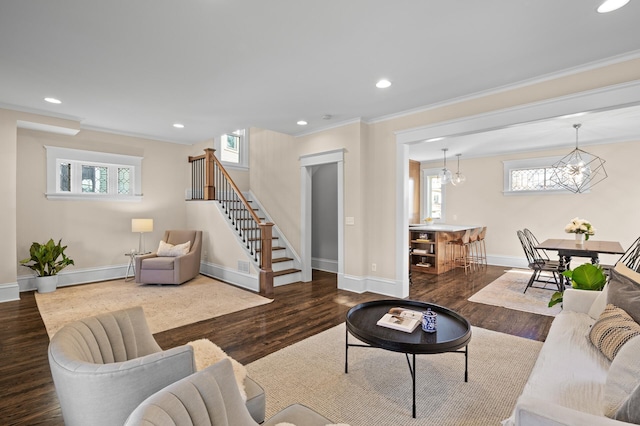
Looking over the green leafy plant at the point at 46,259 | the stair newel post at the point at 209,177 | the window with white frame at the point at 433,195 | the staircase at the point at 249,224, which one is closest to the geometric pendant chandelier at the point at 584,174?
the window with white frame at the point at 433,195

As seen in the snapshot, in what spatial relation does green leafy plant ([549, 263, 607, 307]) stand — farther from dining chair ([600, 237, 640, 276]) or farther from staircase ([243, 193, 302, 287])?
staircase ([243, 193, 302, 287])

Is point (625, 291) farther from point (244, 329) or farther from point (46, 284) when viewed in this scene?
point (46, 284)

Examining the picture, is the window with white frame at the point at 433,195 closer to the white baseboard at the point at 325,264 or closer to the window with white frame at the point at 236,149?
the white baseboard at the point at 325,264

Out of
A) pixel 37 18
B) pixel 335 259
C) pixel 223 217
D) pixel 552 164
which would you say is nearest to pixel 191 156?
pixel 223 217

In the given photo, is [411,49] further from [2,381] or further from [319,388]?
[2,381]

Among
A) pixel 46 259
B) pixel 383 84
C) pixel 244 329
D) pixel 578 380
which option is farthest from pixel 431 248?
pixel 46 259

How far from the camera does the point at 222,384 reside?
1049mm

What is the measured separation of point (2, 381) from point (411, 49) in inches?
175

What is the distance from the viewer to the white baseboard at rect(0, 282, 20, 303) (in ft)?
14.5

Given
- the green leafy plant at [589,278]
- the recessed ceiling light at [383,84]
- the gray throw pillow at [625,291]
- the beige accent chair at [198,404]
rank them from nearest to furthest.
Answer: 1. the beige accent chair at [198,404]
2. the gray throw pillow at [625,291]
3. the green leafy plant at [589,278]
4. the recessed ceiling light at [383,84]

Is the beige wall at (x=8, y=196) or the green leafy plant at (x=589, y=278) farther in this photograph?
the beige wall at (x=8, y=196)

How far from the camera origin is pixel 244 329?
11.2 ft

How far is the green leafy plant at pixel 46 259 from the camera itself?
4.81 meters

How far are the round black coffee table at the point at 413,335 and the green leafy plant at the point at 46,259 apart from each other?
201 inches
